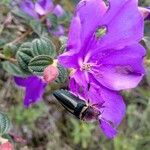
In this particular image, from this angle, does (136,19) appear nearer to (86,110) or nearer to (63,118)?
(86,110)

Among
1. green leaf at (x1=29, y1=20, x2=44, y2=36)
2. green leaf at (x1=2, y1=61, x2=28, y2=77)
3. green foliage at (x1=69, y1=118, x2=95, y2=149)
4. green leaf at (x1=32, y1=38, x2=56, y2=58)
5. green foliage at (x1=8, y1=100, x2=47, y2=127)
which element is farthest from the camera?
green foliage at (x1=69, y1=118, x2=95, y2=149)

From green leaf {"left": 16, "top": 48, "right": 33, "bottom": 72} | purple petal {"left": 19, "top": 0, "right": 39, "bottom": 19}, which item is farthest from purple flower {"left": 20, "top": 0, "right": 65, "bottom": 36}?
green leaf {"left": 16, "top": 48, "right": 33, "bottom": 72}

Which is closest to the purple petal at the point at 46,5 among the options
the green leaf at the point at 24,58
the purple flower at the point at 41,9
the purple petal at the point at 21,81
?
the purple flower at the point at 41,9

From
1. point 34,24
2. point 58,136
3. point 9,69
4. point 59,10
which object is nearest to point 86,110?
point 9,69

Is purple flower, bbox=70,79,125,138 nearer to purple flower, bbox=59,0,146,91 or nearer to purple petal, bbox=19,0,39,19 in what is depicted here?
purple flower, bbox=59,0,146,91

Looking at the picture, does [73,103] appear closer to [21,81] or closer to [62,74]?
[62,74]
